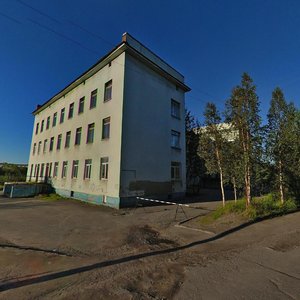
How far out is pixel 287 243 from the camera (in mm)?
5812

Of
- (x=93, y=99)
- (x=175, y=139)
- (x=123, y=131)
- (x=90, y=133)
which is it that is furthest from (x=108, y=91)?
(x=175, y=139)

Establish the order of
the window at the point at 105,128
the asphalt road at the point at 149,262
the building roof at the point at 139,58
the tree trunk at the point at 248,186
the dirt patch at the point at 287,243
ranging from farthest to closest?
the window at the point at 105,128
the building roof at the point at 139,58
the tree trunk at the point at 248,186
the dirt patch at the point at 287,243
the asphalt road at the point at 149,262

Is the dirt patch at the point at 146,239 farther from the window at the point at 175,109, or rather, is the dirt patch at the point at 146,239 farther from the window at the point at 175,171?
the window at the point at 175,109

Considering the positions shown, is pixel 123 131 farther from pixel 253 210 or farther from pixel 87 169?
pixel 253 210

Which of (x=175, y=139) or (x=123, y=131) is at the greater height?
(x=175, y=139)

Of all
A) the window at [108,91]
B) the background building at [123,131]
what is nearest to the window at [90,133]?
the background building at [123,131]

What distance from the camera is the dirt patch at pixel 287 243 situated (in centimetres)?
546

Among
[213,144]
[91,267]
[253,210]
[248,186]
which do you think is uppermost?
[213,144]

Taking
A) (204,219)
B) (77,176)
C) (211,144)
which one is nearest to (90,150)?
(77,176)

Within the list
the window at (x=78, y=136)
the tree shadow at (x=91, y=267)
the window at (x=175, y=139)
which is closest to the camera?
the tree shadow at (x=91, y=267)

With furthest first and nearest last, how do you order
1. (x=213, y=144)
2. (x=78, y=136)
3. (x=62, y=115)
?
(x=62, y=115) → (x=78, y=136) → (x=213, y=144)

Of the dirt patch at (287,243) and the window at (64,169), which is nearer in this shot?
the dirt patch at (287,243)

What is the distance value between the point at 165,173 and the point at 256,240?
10.7 metres

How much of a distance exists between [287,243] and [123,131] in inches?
418
